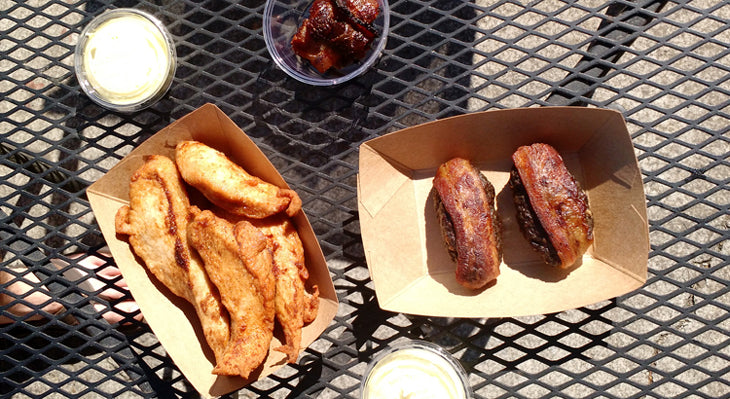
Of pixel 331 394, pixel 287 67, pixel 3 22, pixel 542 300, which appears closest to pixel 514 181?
pixel 542 300

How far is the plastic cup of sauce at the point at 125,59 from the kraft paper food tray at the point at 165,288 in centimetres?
17

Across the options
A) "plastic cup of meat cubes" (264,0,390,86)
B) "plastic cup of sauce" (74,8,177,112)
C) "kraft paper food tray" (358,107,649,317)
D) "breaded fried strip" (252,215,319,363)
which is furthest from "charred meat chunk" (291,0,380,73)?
"breaded fried strip" (252,215,319,363)

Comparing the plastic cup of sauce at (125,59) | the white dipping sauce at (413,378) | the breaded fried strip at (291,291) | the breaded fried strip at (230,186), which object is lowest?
the white dipping sauce at (413,378)

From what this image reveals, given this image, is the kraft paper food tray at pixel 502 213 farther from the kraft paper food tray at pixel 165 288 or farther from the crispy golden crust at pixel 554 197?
the kraft paper food tray at pixel 165 288

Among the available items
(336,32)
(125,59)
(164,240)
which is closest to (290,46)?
(336,32)

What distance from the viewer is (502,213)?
1834mm

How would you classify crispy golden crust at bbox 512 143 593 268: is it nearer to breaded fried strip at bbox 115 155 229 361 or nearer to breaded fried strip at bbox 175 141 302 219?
breaded fried strip at bbox 175 141 302 219

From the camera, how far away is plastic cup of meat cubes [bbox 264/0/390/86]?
70.5 inches

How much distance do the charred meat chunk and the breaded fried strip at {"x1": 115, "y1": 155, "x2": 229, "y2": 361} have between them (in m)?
0.60

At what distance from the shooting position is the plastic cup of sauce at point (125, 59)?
1.70m

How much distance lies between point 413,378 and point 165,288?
839 millimetres

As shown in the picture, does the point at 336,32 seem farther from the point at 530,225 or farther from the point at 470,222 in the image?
the point at 530,225

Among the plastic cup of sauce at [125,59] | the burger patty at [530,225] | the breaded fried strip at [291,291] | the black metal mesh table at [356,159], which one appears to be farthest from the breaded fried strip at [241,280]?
the burger patty at [530,225]

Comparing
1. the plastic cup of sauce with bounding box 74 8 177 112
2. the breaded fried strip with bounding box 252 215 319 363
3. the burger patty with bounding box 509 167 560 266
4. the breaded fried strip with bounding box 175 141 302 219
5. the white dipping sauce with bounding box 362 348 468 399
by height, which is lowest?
the white dipping sauce with bounding box 362 348 468 399
